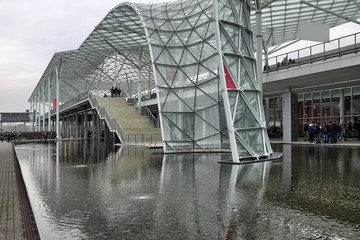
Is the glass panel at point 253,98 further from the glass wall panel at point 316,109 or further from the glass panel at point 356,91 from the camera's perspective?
the glass wall panel at point 316,109

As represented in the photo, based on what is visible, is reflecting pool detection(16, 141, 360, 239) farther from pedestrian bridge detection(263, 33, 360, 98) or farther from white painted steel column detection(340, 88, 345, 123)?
white painted steel column detection(340, 88, 345, 123)

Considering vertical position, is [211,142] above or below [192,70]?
below

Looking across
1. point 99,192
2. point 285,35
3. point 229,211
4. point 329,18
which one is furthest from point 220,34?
point 285,35

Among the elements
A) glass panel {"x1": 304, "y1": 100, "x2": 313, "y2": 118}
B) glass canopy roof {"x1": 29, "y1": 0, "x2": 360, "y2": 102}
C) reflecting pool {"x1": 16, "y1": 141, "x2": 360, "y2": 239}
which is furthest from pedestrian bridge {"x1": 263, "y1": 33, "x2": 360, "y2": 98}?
reflecting pool {"x1": 16, "y1": 141, "x2": 360, "y2": 239}

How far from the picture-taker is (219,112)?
19.5m

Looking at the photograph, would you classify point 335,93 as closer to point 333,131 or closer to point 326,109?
point 326,109

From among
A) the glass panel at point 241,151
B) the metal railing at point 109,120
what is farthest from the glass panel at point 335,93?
the glass panel at point 241,151

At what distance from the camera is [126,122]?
3506 centimetres

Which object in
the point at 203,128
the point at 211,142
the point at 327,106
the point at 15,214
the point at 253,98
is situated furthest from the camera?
the point at 327,106

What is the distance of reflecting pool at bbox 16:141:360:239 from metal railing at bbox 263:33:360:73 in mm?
12976

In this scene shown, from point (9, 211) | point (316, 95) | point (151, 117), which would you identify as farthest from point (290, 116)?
point (9, 211)

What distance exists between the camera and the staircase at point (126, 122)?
103 feet

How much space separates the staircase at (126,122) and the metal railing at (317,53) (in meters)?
11.2

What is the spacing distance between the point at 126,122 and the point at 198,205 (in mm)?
29368
